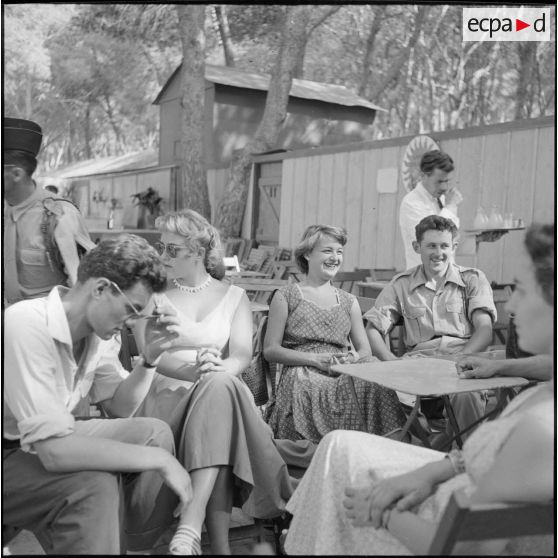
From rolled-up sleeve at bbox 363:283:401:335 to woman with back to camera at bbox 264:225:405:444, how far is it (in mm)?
116

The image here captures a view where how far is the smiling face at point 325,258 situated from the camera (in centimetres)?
385

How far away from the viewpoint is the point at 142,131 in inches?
1567

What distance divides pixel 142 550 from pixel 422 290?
84.8 inches

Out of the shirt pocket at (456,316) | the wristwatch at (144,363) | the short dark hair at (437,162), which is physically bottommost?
the wristwatch at (144,363)

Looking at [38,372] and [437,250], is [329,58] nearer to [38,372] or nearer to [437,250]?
[437,250]

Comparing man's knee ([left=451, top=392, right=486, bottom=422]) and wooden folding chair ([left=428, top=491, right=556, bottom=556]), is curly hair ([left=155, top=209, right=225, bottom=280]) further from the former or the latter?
wooden folding chair ([left=428, top=491, right=556, bottom=556])

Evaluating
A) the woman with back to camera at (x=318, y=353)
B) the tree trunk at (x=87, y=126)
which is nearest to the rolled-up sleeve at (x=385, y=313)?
the woman with back to camera at (x=318, y=353)

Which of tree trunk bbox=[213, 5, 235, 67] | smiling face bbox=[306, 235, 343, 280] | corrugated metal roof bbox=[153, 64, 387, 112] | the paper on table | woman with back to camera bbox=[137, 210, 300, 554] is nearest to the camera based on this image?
woman with back to camera bbox=[137, 210, 300, 554]

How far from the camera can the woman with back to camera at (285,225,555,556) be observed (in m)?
1.55

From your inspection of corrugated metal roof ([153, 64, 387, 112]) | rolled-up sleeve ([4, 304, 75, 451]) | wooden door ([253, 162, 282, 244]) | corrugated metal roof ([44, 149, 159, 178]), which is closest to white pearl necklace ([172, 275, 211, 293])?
rolled-up sleeve ([4, 304, 75, 451])

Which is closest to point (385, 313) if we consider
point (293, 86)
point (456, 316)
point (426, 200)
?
point (456, 316)

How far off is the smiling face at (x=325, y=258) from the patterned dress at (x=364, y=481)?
180 cm

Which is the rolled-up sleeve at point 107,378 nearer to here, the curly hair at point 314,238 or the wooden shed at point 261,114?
the curly hair at point 314,238

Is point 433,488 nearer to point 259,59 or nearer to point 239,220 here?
point 239,220
